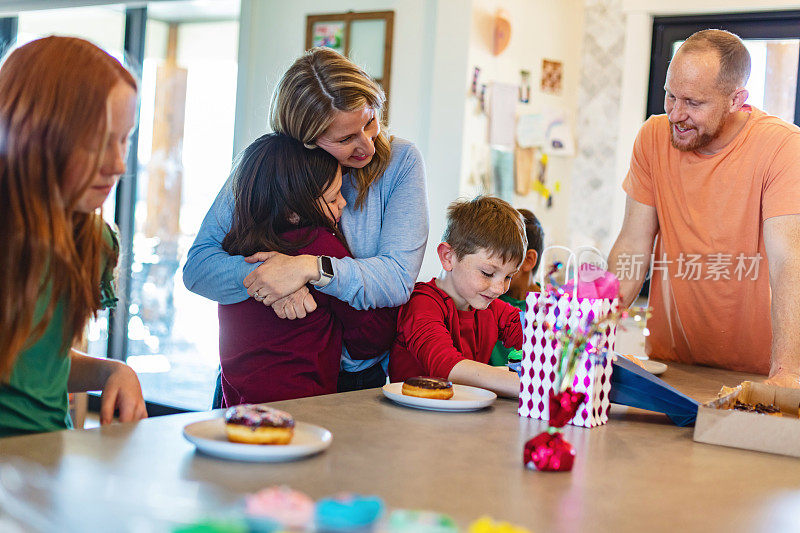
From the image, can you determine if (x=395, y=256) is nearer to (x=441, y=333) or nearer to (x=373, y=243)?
(x=373, y=243)

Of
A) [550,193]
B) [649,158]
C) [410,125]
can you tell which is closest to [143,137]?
[410,125]

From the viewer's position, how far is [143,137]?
4906mm

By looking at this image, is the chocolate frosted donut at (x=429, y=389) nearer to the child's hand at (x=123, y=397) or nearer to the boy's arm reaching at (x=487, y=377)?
the boy's arm reaching at (x=487, y=377)

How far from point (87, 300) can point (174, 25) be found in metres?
4.01

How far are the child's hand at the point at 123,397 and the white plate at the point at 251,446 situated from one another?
21 centimetres

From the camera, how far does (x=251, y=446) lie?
1.05 m

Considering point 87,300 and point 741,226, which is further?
point 741,226

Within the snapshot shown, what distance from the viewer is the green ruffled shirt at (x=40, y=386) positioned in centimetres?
122

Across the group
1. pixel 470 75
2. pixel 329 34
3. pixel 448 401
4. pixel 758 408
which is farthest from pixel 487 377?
pixel 329 34

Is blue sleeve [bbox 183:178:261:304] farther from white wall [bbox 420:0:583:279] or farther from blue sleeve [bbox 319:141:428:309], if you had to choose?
white wall [bbox 420:0:583:279]

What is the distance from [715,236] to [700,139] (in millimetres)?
274

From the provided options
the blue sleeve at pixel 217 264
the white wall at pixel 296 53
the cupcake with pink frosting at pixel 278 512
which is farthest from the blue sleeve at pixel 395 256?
the white wall at pixel 296 53

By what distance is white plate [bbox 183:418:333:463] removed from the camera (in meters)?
1.04

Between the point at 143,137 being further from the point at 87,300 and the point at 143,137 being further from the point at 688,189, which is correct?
the point at 87,300
